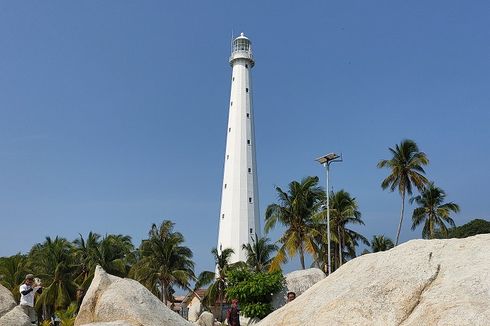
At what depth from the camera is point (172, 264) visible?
56.2 m

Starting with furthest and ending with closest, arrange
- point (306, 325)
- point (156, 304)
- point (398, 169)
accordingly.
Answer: point (398, 169) < point (156, 304) < point (306, 325)

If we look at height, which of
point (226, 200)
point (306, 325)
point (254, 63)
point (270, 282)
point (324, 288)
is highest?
point (254, 63)

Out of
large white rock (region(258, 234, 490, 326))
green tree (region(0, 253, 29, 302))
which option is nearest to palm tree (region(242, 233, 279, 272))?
green tree (region(0, 253, 29, 302))

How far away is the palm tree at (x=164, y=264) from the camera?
54562 millimetres

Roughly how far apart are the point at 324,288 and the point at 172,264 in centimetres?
4822

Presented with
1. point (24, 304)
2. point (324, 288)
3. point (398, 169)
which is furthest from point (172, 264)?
point (324, 288)

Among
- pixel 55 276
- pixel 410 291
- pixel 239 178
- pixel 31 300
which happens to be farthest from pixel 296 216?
pixel 410 291

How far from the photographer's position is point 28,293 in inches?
686

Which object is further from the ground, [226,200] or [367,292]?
[226,200]

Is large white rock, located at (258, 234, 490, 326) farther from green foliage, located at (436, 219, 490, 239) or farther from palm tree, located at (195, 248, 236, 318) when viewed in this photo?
green foliage, located at (436, 219, 490, 239)

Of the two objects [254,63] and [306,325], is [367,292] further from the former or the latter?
[254,63]

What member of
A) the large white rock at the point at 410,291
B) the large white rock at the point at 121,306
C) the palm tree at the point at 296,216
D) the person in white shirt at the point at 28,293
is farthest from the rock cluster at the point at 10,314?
the palm tree at the point at 296,216

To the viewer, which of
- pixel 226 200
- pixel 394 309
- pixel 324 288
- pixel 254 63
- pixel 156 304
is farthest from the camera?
pixel 254 63

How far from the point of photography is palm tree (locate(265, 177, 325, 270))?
48.8 m
